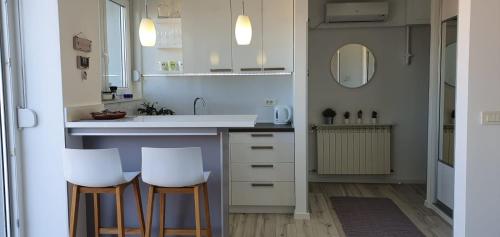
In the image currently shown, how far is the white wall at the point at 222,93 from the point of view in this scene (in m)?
5.01

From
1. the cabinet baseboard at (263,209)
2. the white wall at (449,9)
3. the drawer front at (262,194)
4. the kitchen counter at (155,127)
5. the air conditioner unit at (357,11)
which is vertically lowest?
the cabinet baseboard at (263,209)

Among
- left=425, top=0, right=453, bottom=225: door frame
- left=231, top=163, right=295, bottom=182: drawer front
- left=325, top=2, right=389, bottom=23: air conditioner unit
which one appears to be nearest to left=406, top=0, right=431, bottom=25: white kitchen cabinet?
left=325, top=2, right=389, bottom=23: air conditioner unit

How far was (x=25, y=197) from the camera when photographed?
3.07 metres

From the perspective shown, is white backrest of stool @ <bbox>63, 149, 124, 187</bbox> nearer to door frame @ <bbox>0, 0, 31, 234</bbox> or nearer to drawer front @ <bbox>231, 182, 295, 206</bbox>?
door frame @ <bbox>0, 0, 31, 234</bbox>

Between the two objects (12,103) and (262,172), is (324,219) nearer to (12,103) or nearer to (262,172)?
(262,172)

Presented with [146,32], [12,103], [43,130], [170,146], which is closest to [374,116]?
[170,146]

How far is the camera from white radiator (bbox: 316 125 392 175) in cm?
546

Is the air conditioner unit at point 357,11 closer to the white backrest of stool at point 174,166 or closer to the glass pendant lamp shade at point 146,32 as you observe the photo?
the glass pendant lamp shade at point 146,32

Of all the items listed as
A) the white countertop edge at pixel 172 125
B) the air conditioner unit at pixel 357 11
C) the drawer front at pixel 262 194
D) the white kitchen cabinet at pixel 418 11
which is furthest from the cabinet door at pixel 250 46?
the white kitchen cabinet at pixel 418 11

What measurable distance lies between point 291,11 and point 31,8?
97.9 inches

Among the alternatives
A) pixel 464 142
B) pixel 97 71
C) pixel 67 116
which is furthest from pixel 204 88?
pixel 464 142

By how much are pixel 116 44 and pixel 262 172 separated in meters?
2.12

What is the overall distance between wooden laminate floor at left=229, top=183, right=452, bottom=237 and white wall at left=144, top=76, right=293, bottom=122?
47.0 inches

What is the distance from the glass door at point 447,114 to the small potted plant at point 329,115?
4.82 ft
